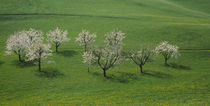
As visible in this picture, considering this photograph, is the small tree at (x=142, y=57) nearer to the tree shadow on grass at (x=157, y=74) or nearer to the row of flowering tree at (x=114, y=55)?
the row of flowering tree at (x=114, y=55)

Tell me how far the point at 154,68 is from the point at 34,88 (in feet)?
95.4

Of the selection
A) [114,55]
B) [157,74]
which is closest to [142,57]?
[157,74]

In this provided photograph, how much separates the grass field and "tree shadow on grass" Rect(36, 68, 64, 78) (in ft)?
0.14

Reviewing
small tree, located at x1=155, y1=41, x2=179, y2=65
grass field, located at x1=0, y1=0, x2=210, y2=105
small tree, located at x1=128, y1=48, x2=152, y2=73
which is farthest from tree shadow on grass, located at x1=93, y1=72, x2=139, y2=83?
small tree, located at x1=155, y1=41, x2=179, y2=65

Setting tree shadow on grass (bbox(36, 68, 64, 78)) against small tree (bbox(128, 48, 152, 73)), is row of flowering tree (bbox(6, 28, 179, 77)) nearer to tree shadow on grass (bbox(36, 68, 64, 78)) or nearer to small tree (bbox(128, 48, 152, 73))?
small tree (bbox(128, 48, 152, 73))

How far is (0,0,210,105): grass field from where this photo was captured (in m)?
38.6

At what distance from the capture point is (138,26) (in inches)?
3241

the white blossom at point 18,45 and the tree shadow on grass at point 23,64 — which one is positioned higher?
the white blossom at point 18,45

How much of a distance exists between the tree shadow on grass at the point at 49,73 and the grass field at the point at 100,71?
1.7 inches

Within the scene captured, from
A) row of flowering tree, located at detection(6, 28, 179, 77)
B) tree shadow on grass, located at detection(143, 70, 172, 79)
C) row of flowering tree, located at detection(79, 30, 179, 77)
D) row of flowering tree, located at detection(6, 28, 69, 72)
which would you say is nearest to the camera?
tree shadow on grass, located at detection(143, 70, 172, 79)

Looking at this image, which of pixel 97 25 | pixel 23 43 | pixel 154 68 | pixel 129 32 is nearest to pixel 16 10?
pixel 97 25

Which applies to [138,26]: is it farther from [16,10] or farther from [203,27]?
[16,10]

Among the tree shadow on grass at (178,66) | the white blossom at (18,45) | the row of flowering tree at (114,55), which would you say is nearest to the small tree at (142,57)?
the row of flowering tree at (114,55)

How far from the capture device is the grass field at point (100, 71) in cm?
3859
